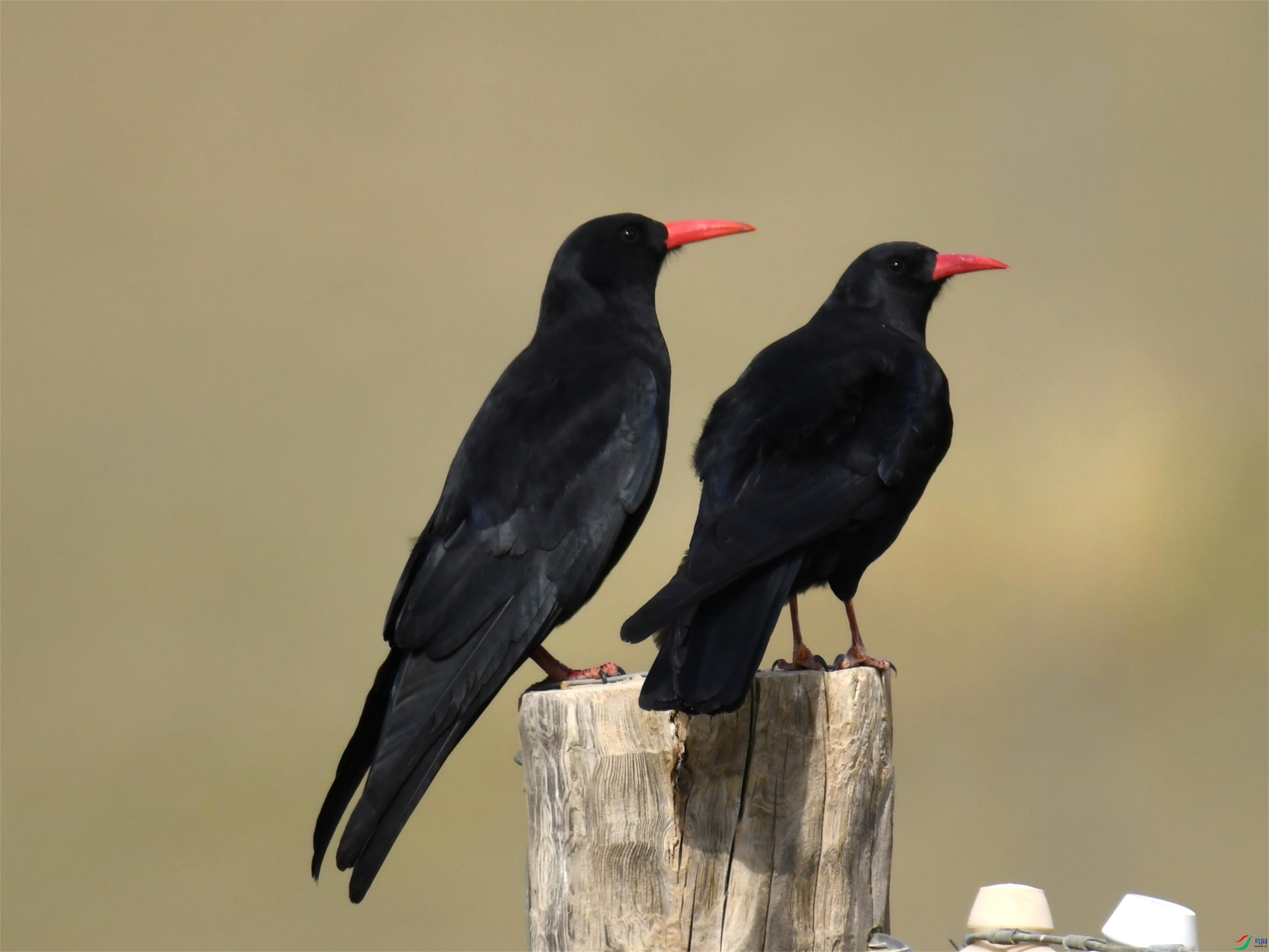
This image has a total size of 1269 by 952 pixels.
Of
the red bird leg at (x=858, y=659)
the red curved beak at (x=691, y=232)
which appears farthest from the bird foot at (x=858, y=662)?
the red curved beak at (x=691, y=232)

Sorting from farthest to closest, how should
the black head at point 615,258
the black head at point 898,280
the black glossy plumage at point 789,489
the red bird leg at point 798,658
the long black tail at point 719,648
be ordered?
the black head at point 615,258 < the black head at point 898,280 < the red bird leg at point 798,658 < the black glossy plumage at point 789,489 < the long black tail at point 719,648

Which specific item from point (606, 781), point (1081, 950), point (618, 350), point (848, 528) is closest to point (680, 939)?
point (606, 781)

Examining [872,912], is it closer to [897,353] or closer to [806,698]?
[806,698]

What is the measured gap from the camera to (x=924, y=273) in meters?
4.54

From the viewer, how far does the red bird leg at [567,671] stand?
12.7 feet

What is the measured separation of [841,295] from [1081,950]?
2.32 metres

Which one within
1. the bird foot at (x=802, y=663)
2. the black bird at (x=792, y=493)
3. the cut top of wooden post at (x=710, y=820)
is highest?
the black bird at (x=792, y=493)

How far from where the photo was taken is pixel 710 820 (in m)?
2.90

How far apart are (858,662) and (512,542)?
1.04 meters

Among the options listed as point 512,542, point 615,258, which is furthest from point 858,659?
point 615,258

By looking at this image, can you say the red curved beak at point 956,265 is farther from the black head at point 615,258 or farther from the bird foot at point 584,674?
the bird foot at point 584,674

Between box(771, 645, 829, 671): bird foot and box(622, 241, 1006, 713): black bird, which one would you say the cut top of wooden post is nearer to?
box(622, 241, 1006, 713): black bird

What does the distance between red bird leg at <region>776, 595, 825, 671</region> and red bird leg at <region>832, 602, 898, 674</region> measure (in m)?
0.07

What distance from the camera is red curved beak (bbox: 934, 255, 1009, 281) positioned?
14.9 feet
